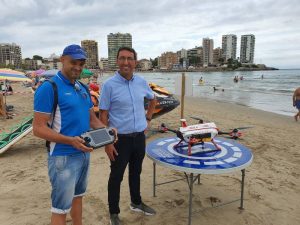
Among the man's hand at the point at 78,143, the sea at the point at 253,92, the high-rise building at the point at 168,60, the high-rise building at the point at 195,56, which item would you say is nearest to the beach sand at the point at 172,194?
the man's hand at the point at 78,143

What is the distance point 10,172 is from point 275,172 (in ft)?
16.5

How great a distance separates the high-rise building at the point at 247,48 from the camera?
186750 mm

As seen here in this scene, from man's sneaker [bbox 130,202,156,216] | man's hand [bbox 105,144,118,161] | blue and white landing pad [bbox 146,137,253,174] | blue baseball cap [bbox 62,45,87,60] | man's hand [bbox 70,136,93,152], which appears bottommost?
man's sneaker [bbox 130,202,156,216]

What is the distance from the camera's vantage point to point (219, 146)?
387 cm

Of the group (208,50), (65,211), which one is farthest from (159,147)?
(208,50)

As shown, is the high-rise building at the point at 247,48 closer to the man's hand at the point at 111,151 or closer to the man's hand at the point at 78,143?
the man's hand at the point at 111,151

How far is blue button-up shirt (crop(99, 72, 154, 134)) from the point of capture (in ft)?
10.1

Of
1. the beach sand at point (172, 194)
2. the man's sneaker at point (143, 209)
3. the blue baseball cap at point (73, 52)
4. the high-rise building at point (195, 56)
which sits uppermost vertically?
the high-rise building at point (195, 56)

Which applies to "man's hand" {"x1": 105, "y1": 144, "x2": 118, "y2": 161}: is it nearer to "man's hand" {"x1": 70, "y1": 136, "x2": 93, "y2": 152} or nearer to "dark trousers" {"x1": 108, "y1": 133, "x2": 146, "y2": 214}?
"dark trousers" {"x1": 108, "y1": 133, "x2": 146, "y2": 214}

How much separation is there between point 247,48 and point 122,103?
19994cm

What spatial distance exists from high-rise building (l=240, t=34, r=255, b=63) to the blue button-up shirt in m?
196

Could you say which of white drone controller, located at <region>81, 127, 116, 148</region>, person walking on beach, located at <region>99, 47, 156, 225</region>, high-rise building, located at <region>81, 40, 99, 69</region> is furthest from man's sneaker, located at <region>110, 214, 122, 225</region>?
high-rise building, located at <region>81, 40, 99, 69</region>

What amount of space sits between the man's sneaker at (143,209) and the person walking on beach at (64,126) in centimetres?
141

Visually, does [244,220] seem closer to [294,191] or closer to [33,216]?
[294,191]
